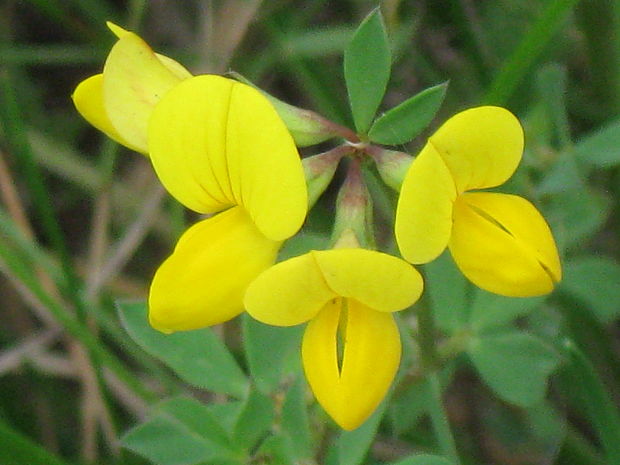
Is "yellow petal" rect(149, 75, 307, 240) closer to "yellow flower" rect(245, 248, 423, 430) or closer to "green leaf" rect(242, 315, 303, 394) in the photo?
"yellow flower" rect(245, 248, 423, 430)

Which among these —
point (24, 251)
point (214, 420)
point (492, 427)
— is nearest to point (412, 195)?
point (214, 420)

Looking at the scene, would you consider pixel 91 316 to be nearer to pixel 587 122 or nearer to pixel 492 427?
pixel 492 427

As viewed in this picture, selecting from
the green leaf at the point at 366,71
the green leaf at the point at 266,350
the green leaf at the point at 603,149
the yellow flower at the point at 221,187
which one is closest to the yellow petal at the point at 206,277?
the yellow flower at the point at 221,187

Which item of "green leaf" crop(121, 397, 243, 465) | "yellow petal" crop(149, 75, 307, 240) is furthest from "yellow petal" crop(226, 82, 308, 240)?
"green leaf" crop(121, 397, 243, 465)

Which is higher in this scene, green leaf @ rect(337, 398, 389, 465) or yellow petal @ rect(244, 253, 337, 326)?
yellow petal @ rect(244, 253, 337, 326)

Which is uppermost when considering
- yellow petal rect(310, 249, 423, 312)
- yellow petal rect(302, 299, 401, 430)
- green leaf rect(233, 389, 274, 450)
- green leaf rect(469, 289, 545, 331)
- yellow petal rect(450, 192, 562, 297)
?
yellow petal rect(310, 249, 423, 312)

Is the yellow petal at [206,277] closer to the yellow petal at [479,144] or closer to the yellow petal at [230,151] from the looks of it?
the yellow petal at [230,151]

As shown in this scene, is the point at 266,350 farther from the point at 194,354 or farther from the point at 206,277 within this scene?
the point at 206,277
